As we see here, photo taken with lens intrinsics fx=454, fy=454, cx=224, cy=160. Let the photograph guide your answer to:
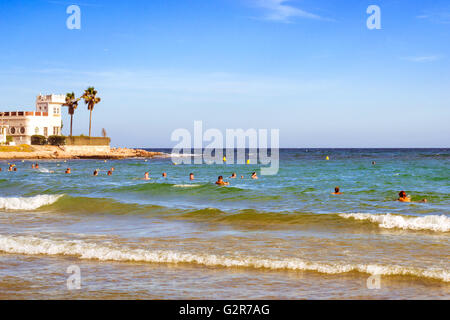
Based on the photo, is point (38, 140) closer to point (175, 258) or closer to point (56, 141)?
point (56, 141)

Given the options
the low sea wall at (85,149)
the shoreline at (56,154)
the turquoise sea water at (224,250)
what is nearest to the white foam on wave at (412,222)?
the turquoise sea water at (224,250)

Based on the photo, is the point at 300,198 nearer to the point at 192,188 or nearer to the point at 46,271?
the point at 192,188

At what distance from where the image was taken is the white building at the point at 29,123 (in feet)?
312

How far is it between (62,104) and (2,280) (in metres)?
101

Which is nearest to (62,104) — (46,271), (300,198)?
(300,198)

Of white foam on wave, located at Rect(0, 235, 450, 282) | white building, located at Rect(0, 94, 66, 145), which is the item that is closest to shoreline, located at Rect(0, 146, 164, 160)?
white building, located at Rect(0, 94, 66, 145)

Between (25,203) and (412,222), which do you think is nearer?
(412,222)

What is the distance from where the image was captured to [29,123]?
95250 millimetres

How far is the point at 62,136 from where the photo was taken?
96.7 m

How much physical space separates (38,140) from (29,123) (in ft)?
13.5

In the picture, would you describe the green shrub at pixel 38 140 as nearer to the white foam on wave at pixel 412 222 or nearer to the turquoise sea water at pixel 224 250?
the turquoise sea water at pixel 224 250

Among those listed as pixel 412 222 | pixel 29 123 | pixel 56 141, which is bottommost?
pixel 412 222

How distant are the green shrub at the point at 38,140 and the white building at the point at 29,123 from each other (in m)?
1.01

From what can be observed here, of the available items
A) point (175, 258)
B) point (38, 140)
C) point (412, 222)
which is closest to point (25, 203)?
point (175, 258)
